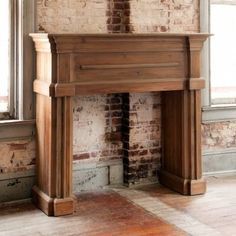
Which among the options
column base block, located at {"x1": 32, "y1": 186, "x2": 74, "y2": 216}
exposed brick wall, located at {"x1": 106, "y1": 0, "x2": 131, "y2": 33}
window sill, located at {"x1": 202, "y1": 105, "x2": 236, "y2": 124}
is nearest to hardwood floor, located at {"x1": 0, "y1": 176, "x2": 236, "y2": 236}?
column base block, located at {"x1": 32, "y1": 186, "x2": 74, "y2": 216}

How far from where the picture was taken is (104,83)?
168 inches

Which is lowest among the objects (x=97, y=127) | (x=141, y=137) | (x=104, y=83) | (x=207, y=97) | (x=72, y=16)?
(x=141, y=137)

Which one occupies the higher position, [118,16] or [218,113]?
[118,16]

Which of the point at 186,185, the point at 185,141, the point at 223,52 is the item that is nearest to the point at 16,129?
the point at 185,141

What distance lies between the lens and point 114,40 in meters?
4.25

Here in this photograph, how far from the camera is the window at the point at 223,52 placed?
5371mm

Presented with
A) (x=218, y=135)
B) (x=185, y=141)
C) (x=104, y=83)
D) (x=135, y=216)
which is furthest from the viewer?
(x=218, y=135)

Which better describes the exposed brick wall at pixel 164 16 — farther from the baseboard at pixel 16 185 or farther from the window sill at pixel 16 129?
the baseboard at pixel 16 185

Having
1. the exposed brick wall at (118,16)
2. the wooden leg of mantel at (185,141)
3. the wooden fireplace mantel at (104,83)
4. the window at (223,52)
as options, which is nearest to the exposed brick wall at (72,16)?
the exposed brick wall at (118,16)

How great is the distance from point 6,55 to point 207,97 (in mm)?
2180

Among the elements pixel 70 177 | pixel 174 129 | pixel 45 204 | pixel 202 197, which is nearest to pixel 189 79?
pixel 174 129

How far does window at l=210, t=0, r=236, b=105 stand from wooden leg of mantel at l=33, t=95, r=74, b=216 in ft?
6.53

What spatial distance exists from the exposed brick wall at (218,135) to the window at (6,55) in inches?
84.1

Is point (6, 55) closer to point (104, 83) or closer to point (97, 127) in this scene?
point (104, 83)
